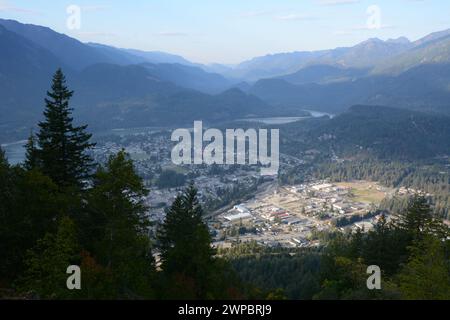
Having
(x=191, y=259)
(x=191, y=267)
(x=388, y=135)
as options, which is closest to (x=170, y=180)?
(x=191, y=259)

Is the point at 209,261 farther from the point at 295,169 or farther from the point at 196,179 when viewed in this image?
the point at 295,169

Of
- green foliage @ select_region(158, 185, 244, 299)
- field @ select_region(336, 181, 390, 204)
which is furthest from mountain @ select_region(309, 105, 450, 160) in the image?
green foliage @ select_region(158, 185, 244, 299)

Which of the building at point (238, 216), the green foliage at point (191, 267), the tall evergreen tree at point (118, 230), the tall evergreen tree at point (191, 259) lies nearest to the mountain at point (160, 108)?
the building at point (238, 216)

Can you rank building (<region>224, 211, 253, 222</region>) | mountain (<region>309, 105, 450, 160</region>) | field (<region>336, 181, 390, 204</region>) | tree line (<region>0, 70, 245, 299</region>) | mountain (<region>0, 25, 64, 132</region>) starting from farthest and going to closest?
mountain (<region>0, 25, 64, 132</region>) → mountain (<region>309, 105, 450, 160</region>) → field (<region>336, 181, 390, 204</region>) → building (<region>224, 211, 253, 222</region>) → tree line (<region>0, 70, 245, 299</region>)

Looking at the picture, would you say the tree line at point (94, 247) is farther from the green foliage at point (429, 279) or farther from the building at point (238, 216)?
the building at point (238, 216)

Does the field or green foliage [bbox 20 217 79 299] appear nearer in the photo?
green foliage [bbox 20 217 79 299]

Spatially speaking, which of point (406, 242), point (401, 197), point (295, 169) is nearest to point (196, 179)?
point (295, 169)

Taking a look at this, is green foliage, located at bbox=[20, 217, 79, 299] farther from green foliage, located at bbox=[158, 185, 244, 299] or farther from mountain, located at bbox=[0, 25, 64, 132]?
mountain, located at bbox=[0, 25, 64, 132]
